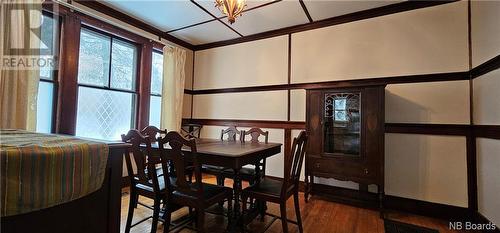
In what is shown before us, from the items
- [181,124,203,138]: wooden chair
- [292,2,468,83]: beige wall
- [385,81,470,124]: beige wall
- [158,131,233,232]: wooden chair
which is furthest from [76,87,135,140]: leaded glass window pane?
[385,81,470,124]: beige wall

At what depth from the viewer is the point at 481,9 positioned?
2199mm

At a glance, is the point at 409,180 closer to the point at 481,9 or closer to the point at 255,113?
the point at 481,9

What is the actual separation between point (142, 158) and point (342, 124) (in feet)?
7.39

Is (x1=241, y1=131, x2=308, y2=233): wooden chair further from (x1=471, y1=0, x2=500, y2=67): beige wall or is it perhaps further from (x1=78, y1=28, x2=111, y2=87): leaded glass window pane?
(x1=78, y1=28, x2=111, y2=87): leaded glass window pane

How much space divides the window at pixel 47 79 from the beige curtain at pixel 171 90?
149cm

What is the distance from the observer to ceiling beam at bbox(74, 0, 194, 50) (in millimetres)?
2855

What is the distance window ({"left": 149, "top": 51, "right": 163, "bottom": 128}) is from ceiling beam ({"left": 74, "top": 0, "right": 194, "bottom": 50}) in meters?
0.35

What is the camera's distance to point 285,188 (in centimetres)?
183

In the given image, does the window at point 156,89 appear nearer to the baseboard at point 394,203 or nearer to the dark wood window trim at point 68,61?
the dark wood window trim at point 68,61

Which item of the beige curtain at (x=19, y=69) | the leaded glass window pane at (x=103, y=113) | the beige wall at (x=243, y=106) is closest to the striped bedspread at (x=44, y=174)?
the beige curtain at (x=19, y=69)

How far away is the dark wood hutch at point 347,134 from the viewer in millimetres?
2508

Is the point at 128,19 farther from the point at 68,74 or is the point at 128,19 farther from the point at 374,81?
the point at 374,81

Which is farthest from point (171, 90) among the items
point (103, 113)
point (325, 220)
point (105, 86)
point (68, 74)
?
point (325, 220)

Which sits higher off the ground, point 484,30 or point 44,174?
point 484,30
